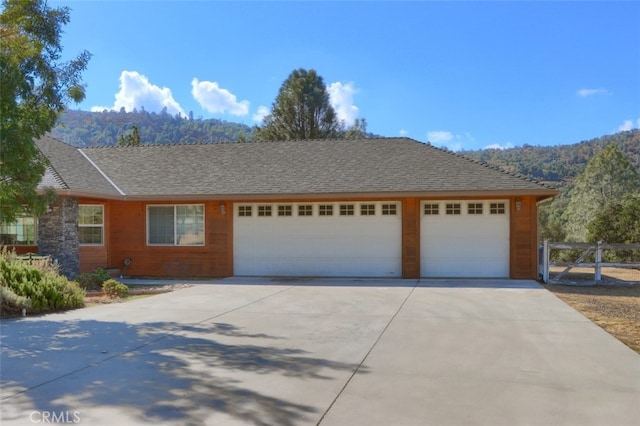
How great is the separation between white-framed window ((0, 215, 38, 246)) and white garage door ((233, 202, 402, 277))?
580 centimetres

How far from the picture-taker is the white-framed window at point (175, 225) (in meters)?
15.7

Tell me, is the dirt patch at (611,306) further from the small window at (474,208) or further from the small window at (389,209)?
the small window at (389,209)

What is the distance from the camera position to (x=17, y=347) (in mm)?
6418

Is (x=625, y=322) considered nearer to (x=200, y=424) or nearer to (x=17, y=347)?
(x=200, y=424)

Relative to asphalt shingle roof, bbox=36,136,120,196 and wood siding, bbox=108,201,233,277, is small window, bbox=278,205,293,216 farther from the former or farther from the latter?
asphalt shingle roof, bbox=36,136,120,196

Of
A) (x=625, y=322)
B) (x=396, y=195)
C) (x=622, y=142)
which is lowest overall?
(x=625, y=322)

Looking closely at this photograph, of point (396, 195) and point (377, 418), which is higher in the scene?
point (396, 195)

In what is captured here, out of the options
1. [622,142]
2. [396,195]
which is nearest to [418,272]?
[396,195]

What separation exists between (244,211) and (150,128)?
183 ft

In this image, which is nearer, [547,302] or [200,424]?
[200,424]

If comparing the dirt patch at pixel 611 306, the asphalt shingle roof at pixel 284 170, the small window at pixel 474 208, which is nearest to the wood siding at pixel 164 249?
the asphalt shingle roof at pixel 284 170

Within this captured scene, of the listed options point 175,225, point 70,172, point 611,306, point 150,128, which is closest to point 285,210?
point 175,225

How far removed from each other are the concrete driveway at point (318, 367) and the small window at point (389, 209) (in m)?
5.35

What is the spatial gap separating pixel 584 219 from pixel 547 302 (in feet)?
83.5
